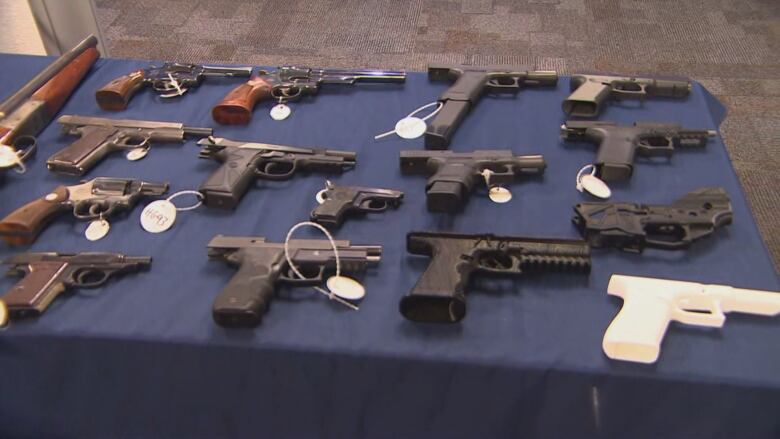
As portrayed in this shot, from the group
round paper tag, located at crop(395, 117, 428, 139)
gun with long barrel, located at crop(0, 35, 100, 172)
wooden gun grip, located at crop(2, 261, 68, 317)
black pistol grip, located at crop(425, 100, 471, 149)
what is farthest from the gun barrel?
black pistol grip, located at crop(425, 100, 471, 149)

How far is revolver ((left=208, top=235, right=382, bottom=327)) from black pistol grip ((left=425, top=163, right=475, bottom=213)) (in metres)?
0.24

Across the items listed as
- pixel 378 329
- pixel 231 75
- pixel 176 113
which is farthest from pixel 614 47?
pixel 378 329

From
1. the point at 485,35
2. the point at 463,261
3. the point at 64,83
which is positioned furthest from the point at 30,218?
the point at 485,35

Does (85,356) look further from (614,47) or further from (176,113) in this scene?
(614,47)

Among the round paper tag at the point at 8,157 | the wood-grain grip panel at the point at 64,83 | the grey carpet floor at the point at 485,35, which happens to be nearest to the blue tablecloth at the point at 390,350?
the round paper tag at the point at 8,157

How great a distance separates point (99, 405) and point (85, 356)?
0.18 metres

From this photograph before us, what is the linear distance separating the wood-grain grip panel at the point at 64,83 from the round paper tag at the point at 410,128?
126cm

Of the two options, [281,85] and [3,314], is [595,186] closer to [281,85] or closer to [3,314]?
[281,85]

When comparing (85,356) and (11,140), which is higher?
(11,140)

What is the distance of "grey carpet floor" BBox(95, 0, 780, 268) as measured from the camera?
3.71 meters

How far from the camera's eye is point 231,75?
2.40m

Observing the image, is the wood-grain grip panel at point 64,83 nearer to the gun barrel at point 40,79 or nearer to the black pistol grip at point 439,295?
the gun barrel at point 40,79

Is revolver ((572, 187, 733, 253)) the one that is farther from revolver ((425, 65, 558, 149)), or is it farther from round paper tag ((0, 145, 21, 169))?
round paper tag ((0, 145, 21, 169))

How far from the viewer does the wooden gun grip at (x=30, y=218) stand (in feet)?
5.61
